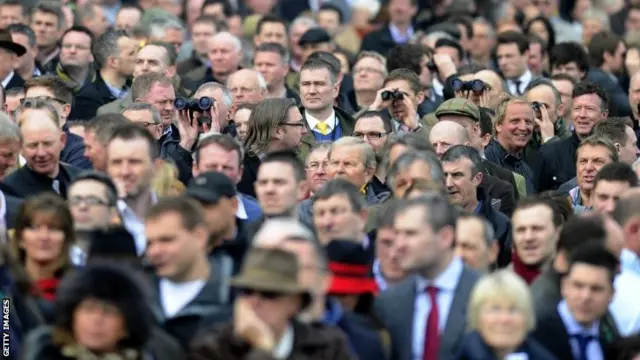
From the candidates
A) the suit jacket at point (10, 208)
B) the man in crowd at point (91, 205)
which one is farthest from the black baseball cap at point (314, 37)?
the man in crowd at point (91, 205)

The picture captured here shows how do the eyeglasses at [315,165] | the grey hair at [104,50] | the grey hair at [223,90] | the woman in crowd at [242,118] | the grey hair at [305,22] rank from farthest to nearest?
the grey hair at [305,22], the grey hair at [104,50], the grey hair at [223,90], the woman in crowd at [242,118], the eyeglasses at [315,165]

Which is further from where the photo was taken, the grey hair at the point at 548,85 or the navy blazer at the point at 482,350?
the grey hair at the point at 548,85

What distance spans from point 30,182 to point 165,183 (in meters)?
1.16

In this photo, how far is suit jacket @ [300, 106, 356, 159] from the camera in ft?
52.6

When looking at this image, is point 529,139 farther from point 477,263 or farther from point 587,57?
point 477,263

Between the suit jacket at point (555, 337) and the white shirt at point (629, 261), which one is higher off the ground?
the white shirt at point (629, 261)

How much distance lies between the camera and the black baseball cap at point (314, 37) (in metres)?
20.7

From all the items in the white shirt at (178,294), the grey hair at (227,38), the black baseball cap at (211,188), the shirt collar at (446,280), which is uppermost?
the grey hair at (227,38)

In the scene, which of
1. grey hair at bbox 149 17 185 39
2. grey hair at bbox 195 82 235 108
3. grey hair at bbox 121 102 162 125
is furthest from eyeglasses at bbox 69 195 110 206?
grey hair at bbox 149 17 185 39

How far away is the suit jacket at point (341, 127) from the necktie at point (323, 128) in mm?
119

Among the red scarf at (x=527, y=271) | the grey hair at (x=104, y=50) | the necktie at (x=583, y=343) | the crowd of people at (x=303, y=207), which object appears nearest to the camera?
the crowd of people at (x=303, y=207)

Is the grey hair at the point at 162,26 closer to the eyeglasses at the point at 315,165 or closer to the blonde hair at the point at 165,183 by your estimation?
the eyeglasses at the point at 315,165

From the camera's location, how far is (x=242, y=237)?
472 inches

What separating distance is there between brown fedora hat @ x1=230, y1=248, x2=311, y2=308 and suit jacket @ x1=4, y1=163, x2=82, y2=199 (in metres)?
3.61
